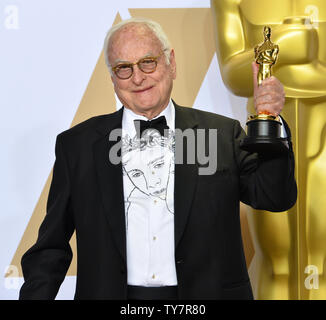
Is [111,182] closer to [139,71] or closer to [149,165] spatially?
[149,165]

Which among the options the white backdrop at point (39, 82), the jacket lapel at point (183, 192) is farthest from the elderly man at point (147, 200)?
the white backdrop at point (39, 82)

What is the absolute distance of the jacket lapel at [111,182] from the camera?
175 cm

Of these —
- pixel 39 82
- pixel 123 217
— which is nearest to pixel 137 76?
pixel 123 217

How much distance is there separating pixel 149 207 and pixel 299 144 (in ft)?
2.74

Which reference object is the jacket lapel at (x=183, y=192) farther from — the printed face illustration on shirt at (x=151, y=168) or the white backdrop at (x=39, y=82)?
the white backdrop at (x=39, y=82)

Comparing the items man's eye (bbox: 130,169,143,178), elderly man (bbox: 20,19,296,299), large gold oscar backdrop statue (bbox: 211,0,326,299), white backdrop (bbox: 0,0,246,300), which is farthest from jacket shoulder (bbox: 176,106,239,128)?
white backdrop (bbox: 0,0,246,300)

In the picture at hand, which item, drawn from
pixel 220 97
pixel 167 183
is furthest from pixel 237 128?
pixel 220 97

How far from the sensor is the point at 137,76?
181 centimetres

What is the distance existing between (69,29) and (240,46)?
972 millimetres

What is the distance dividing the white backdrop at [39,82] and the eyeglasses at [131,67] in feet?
4.41

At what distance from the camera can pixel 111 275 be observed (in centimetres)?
176

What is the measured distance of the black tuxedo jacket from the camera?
5.65 ft

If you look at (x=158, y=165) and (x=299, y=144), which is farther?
(x=299, y=144)

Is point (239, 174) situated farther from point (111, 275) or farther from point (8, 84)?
point (8, 84)
